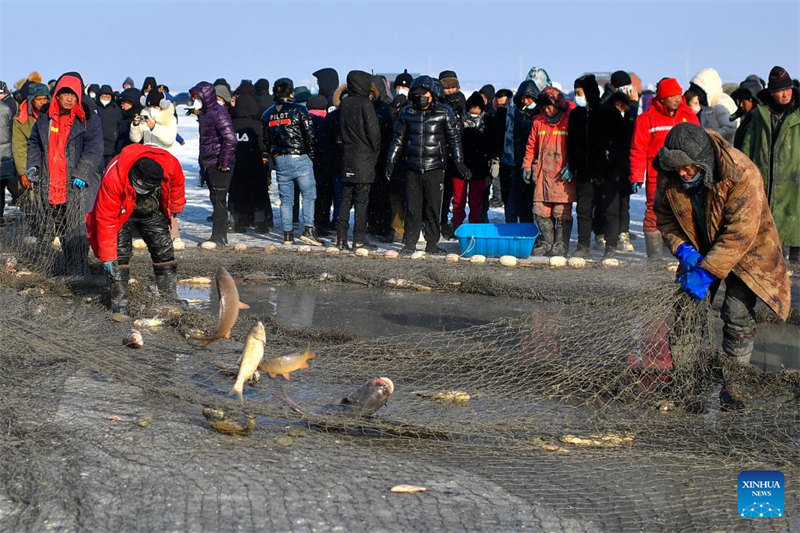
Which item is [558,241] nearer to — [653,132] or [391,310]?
[653,132]

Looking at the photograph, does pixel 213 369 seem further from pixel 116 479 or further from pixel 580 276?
pixel 580 276

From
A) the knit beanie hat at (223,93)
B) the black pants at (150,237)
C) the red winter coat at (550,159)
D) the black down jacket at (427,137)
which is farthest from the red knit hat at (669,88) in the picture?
A: the knit beanie hat at (223,93)

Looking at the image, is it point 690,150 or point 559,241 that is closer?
point 690,150

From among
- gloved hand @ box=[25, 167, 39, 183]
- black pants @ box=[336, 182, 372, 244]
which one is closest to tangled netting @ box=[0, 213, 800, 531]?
gloved hand @ box=[25, 167, 39, 183]

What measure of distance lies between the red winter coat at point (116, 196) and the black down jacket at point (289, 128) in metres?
3.71

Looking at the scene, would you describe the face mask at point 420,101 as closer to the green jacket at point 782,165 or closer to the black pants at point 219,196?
the black pants at point 219,196

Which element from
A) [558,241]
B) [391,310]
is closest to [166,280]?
[391,310]

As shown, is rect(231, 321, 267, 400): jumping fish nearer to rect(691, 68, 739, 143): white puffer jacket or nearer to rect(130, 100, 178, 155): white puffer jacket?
rect(130, 100, 178, 155): white puffer jacket

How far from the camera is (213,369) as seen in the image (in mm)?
6312

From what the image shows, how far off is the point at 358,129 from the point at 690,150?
6.10 meters

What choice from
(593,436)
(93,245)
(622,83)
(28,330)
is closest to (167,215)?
(93,245)

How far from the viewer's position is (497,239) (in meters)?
10.8

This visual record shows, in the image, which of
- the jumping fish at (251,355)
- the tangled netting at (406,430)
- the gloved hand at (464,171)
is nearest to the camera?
the tangled netting at (406,430)

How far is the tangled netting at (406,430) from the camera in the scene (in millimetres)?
4227
